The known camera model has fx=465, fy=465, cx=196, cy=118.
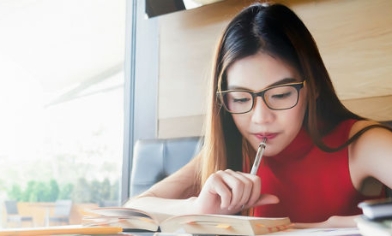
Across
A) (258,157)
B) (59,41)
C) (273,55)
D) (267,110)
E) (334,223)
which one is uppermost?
(59,41)

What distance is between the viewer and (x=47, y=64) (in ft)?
5.20

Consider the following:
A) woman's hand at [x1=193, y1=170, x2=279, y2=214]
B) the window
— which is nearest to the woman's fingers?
woman's hand at [x1=193, y1=170, x2=279, y2=214]

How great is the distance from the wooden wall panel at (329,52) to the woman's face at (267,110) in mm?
93

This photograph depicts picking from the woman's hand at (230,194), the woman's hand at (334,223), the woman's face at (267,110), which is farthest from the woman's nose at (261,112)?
the woman's hand at (334,223)

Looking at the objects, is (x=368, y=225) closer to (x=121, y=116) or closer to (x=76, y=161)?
(x=121, y=116)

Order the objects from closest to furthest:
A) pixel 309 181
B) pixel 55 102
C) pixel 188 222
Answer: pixel 188 222 < pixel 309 181 < pixel 55 102

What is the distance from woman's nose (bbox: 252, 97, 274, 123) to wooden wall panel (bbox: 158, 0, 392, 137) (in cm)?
15

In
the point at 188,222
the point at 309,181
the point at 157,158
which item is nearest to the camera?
the point at 188,222

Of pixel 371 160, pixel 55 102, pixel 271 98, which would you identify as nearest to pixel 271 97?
pixel 271 98

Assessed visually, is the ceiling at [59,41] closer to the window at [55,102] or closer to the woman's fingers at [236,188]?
the window at [55,102]

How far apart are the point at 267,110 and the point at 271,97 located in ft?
0.10

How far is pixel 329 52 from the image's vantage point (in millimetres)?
989

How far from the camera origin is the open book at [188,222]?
770mm

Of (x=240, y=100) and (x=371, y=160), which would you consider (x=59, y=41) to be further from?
(x=371, y=160)
